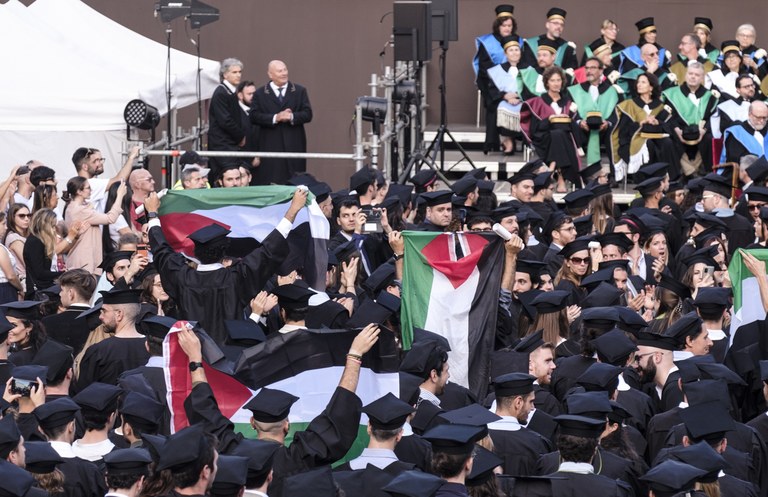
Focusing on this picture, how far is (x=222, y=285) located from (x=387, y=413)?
2386 millimetres

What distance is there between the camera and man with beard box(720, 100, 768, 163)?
680 inches

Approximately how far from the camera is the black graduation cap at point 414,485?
19.6ft

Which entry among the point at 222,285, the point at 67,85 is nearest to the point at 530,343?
the point at 222,285

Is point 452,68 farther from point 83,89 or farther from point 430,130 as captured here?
point 83,89

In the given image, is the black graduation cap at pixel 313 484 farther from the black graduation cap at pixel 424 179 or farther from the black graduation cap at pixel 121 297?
the black graduation cap at pixel 424 179

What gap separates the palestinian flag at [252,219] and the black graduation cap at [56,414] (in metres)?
3.22

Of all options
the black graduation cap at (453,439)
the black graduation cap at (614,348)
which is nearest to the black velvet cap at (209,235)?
the black graduation cap at (614,348)

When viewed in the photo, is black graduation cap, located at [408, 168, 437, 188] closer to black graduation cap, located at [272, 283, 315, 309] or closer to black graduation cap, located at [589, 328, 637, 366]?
black graduation cap, located at [589, 328, 637, 366]

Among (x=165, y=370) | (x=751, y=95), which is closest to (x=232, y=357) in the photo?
(x=165, y=370)

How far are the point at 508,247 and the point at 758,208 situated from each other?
4483 millimetres

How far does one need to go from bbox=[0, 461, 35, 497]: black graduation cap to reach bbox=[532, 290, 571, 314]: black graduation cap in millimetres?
4513

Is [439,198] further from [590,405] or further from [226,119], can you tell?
[226,119]

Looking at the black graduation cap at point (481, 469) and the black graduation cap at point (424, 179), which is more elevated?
the black graduation cap at point (424, 179)

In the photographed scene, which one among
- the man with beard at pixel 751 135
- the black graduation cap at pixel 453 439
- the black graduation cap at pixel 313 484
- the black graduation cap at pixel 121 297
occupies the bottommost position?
the black graduation cap at pixel 313 484
